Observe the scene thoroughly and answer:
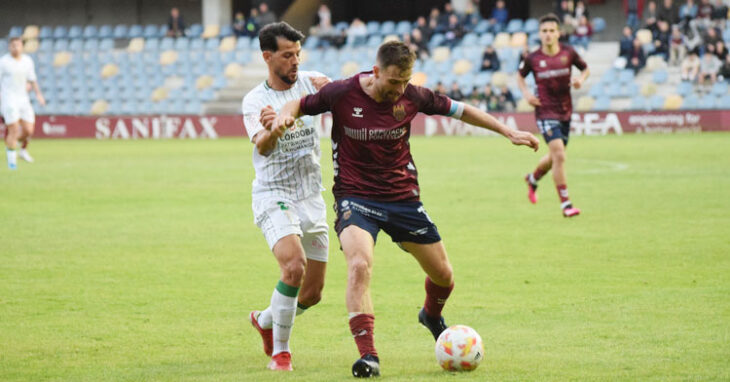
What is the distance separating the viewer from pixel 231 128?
1404 inches

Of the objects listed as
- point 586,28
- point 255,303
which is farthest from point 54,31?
point 255,303

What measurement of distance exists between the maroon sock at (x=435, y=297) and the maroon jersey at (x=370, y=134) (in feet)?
2.01

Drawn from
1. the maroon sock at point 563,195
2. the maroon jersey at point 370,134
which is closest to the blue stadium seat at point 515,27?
the maroon sock at point 563,195

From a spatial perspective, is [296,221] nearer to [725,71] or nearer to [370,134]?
[370,134]

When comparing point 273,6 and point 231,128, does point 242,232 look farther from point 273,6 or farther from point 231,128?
point 273,6

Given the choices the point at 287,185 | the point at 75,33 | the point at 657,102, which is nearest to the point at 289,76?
the point at 287,185

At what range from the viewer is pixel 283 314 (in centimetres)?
612

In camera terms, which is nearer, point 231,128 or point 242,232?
point 242,232

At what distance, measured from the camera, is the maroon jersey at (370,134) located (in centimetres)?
611

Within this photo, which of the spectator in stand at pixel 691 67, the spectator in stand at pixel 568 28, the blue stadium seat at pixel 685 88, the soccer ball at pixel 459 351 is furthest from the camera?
→ the spectator in stand at pixel 568 28

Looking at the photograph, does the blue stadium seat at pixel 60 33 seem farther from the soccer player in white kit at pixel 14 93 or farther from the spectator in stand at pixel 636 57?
the spectator in stand at pixel 636 57

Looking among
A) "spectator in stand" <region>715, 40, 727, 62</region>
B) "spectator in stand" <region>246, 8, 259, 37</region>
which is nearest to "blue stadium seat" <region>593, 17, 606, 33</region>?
"spectator in stand" <region>715, 40, 727, 62</region>

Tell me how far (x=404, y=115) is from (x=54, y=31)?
137 feet

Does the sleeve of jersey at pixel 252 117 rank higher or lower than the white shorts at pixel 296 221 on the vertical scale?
higher
